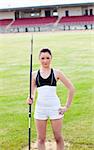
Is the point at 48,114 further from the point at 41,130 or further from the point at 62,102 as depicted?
the point at 62,102

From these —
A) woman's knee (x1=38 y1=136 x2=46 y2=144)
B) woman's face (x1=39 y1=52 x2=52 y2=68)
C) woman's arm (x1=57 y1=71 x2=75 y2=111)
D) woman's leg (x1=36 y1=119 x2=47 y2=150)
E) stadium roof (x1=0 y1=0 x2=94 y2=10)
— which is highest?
stadium roof (x1=0 y1=0 x2=94 y2=10)

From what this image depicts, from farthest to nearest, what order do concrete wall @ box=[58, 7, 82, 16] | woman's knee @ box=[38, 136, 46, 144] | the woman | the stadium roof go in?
1. concrete wall @ box=[58, 7, 82, 16]
2. the stadium roof
3. woman's knee @ box=[38, 136, 46, 144]
4. the woman

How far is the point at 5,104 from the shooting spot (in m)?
11.4

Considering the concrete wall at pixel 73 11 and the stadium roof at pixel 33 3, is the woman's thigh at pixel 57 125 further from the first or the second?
the concrete wall at pixel 73 11

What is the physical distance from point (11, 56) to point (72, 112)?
46.3 ft

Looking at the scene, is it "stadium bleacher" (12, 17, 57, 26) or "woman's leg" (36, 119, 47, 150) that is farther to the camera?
"stadium bleacher" (12, 17, 57, 26)

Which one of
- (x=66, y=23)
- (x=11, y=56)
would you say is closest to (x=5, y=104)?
(x=11, y=56)

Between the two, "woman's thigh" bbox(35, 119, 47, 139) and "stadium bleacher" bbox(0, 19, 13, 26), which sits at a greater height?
"stadium bleacher" bbox(0, 19, 13, 26)

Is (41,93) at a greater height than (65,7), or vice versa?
(65,7)

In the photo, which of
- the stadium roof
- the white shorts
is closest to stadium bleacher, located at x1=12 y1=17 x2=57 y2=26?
the stadium roof

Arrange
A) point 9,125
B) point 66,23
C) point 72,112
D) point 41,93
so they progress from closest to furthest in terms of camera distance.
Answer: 1. point 41,93
2. point 9,125
3. point 72,112
4. point 66,23

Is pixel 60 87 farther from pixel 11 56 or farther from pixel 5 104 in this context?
pixel 11 56

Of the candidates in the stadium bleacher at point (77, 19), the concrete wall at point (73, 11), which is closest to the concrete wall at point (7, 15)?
the concrete wall at point (73, 11)

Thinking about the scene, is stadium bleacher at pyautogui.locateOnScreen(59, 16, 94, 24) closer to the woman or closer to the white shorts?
the woman
